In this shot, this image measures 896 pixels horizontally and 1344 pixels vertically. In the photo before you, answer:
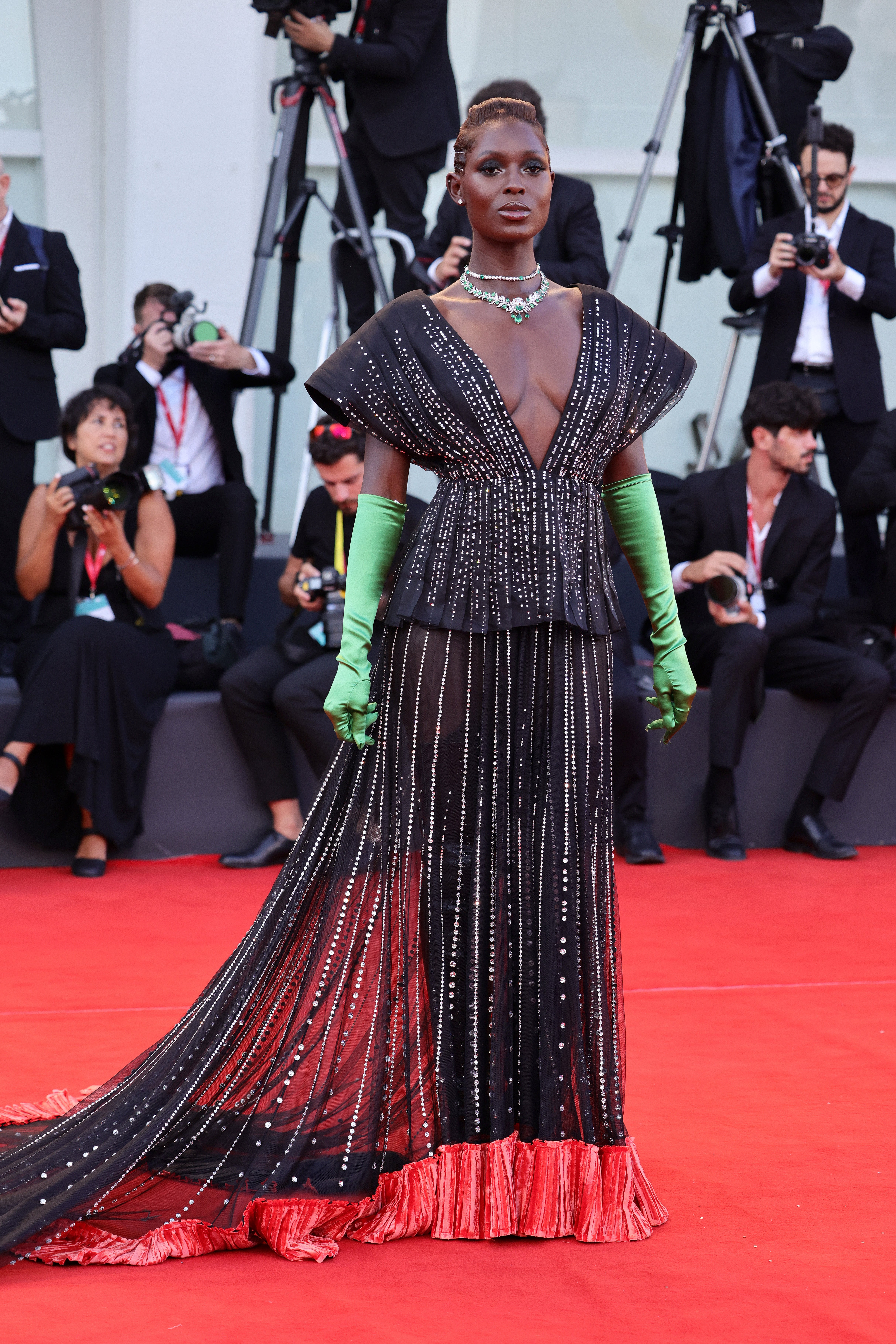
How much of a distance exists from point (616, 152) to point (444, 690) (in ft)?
20.6

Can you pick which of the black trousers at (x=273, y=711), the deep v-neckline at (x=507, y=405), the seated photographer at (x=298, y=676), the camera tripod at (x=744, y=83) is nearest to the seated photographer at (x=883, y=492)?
the camera tripod at (x=744, y=83)

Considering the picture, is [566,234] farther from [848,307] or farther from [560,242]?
[848,307]

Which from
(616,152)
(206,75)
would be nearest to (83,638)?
(206,75)

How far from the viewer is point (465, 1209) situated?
209 centimetres

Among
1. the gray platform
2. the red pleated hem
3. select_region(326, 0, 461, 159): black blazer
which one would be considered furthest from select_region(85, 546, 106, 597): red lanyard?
the red pleated hem

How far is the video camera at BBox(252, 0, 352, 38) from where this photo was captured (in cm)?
514

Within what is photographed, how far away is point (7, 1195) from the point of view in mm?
2068

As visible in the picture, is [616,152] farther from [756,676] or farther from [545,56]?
[756,676]

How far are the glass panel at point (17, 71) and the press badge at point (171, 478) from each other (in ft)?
10.2

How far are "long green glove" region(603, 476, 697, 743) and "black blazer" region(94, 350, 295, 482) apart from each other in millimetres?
3121

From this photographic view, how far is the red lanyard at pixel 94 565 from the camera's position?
4512mm

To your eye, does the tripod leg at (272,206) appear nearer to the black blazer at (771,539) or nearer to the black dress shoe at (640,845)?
Result: the black blazer at (771,539)

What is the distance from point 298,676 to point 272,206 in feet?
5.96

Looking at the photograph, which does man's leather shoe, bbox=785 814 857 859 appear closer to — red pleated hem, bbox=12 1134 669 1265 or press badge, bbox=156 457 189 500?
press badge, bbox=156 457 189 500
